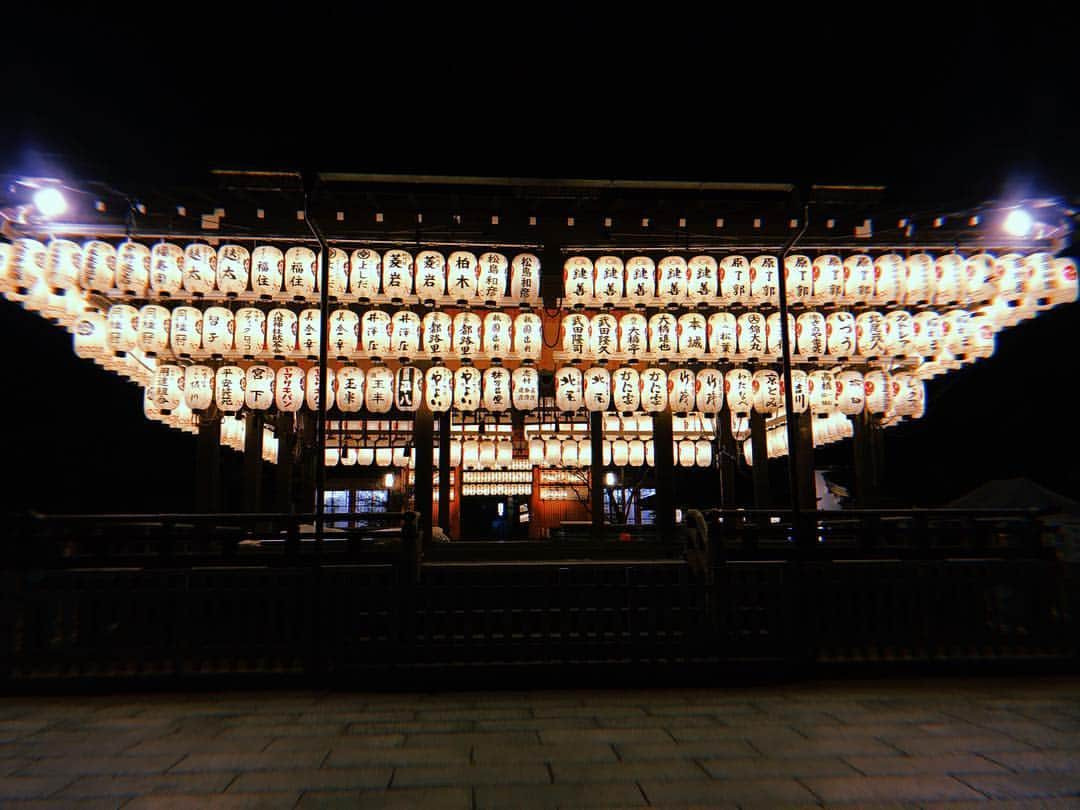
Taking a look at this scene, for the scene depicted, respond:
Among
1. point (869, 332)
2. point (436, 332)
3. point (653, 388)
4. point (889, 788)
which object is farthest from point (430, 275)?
point (889, 788)

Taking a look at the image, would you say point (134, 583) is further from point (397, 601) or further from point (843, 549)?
point (843, 549)

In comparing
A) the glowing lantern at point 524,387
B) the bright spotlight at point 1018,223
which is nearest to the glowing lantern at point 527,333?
the glowing lantern at point 524,387

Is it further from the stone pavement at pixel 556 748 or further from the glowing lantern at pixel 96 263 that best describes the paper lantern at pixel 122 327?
the stone pavement at pixel 556 748

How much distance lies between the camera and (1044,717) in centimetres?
562

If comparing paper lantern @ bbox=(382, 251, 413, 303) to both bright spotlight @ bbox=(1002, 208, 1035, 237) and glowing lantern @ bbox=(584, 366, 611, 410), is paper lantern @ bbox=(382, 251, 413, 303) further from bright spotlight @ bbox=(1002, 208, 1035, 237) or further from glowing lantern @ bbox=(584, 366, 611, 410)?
bright spotlight @ bbox=(1002, 208, 1035, 237)

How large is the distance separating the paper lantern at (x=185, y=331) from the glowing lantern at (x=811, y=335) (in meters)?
9.62

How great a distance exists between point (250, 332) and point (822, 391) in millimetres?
9619

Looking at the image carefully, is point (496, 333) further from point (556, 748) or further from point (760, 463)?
point (556, 748)

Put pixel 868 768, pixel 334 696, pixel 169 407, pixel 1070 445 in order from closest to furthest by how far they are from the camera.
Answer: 1. pixel 868 768
2. pixel 334 696
3. pixel 169 407
4. pixel 1070 445

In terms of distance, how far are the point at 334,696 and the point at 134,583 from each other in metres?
2.40

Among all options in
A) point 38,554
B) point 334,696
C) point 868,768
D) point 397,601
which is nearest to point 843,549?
point 868,768

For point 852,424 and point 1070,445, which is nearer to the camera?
point 852,424

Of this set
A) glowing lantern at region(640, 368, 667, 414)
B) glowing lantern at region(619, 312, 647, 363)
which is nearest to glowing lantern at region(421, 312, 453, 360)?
glowing lantern at region(619, 312, 647, 363)

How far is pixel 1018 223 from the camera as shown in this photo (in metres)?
9.67
